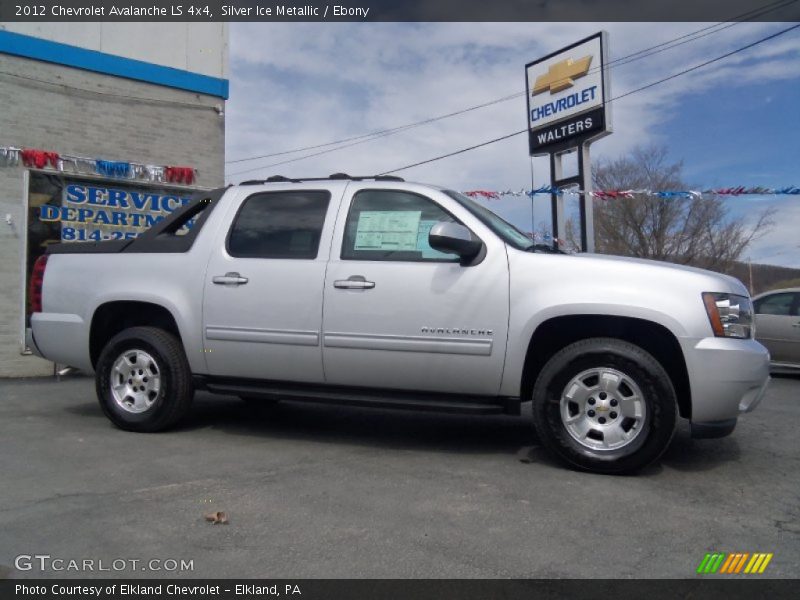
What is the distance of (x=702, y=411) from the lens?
4.32 m

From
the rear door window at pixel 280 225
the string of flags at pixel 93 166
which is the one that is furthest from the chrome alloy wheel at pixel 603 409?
the string of flags at pixel 93 166

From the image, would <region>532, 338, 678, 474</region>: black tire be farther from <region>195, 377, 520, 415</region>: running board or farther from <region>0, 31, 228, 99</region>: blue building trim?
<region>0, 31, 228, 99</region>: blue building trim

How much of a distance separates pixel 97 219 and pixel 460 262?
7.10 metres

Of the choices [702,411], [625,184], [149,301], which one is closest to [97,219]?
[149,301]

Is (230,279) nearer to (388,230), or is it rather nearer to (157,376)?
(157,376)

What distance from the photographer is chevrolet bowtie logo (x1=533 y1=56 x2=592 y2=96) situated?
14.0 m

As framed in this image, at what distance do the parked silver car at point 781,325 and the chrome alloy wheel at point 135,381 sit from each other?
8.75 m

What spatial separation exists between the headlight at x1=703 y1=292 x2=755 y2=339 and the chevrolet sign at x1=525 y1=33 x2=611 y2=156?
9.74 m

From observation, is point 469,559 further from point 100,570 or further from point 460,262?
point 460,262

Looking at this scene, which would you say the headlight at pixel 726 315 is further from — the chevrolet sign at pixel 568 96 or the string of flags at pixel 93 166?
the chevrolet sign at pixel 568 96

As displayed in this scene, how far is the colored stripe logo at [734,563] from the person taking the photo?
3.05 meters
